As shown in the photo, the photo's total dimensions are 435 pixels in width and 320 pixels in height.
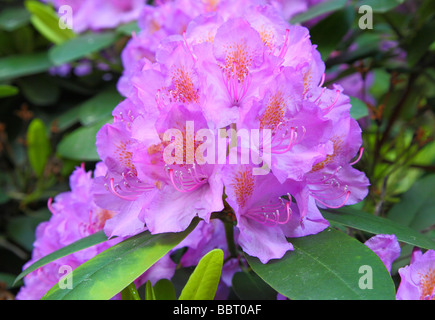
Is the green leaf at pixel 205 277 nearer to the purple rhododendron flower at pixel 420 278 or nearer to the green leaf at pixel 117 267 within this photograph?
the green leaf at pixel 117 267

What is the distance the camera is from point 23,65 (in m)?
1.54

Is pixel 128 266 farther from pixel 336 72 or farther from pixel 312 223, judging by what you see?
pixel 336 72

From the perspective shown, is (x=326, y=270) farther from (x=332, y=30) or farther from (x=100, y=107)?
(x=100, y=107)

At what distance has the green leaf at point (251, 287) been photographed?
34.2 inches

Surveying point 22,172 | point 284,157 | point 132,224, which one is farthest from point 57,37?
point 284,157

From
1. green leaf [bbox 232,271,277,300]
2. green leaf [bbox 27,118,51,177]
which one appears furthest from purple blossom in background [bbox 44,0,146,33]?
green leaf [bbox 232,271,277,300]

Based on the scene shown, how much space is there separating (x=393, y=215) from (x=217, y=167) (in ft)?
1.87

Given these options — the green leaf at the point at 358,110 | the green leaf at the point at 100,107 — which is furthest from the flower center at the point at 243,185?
the green leaf at the point at 100,107

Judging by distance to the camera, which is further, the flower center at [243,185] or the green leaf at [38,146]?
the green leaf at [38,146]

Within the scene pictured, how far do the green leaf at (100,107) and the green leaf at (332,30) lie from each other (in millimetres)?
567

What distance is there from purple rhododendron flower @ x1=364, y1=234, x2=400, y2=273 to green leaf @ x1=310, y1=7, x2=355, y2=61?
48cm

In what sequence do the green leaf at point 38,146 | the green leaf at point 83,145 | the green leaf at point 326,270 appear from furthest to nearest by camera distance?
the green leaf at point 38,146
the green leaf at point 83,145
the green leaf at point 326,270

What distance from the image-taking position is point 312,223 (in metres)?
0.75
